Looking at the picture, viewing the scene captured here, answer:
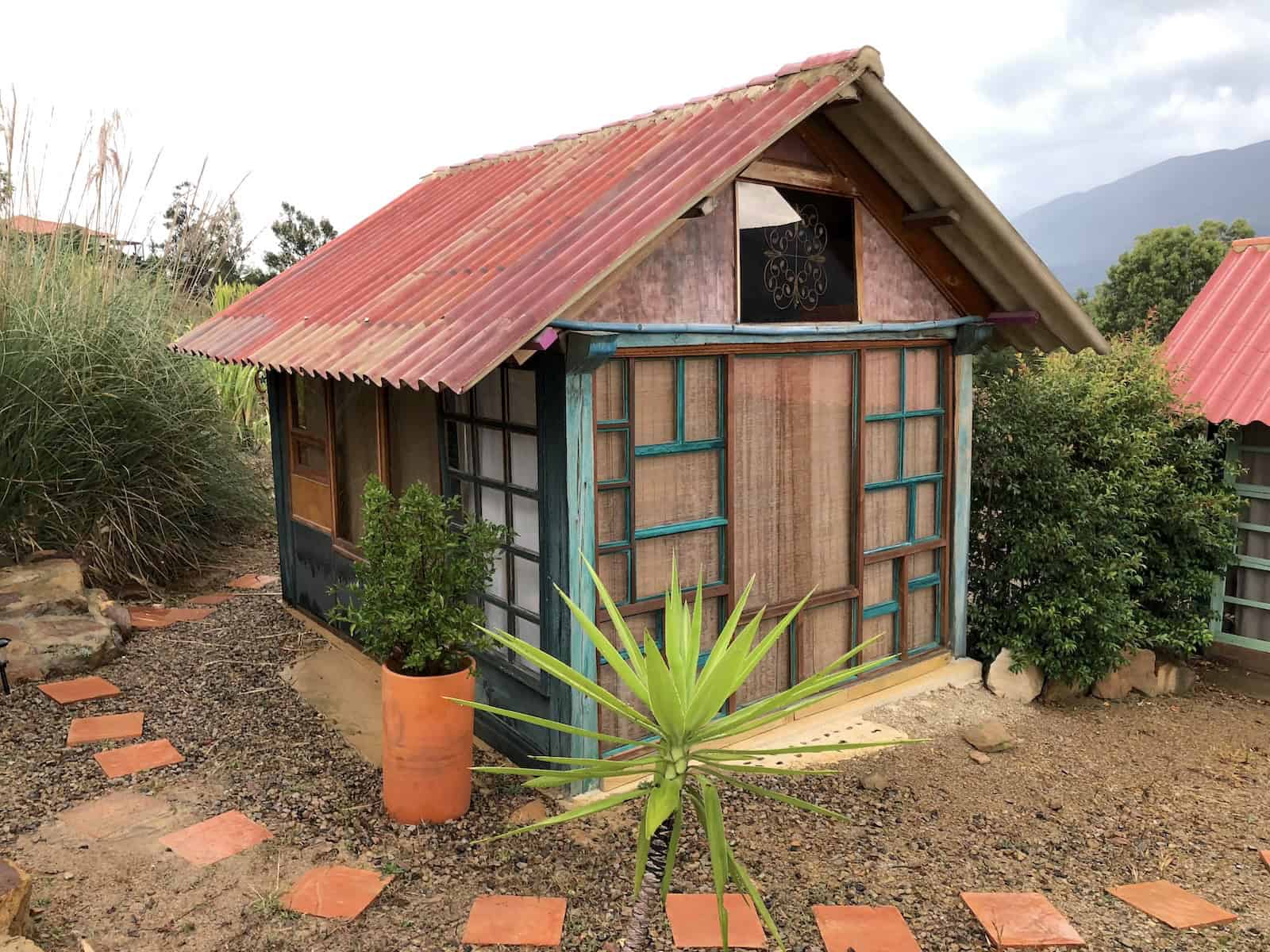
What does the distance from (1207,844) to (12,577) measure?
7.31 m

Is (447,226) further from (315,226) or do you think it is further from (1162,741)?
(315,226)

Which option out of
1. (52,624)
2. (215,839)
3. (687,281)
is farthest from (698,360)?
(52,624)

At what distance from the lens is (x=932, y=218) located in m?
5.72

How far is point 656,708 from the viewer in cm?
262

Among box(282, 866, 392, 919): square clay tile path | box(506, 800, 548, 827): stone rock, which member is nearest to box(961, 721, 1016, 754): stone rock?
box(506, 800, 548, 827): stone rock

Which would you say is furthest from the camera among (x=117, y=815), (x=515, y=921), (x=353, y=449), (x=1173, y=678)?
(x=1173, y=678)

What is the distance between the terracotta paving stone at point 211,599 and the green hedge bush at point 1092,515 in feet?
19.4

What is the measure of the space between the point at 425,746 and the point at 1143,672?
506 centimetres

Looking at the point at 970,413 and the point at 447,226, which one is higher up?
the point at 447,226

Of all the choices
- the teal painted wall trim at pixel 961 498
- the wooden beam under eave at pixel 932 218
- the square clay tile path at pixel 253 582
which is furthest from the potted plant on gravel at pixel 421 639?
the square clay tile path at pixel 253 582

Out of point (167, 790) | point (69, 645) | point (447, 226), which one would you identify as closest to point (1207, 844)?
point (167, 790)

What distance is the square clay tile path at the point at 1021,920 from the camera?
3678mm

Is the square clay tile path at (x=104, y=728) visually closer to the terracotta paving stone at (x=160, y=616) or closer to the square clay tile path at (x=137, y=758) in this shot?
the square clay tile path at (x=137, y=758)

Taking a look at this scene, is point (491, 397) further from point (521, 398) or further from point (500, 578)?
point (500, 578)
